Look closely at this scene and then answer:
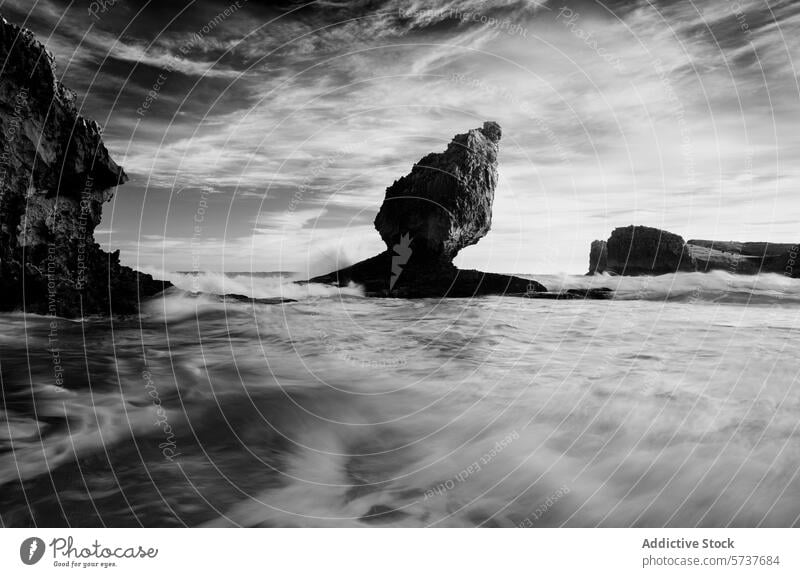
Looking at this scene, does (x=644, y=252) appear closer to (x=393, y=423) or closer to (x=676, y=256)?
(x=676, y=256)

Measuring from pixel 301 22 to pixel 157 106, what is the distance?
3.78 meters

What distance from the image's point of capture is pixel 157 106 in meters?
11.1

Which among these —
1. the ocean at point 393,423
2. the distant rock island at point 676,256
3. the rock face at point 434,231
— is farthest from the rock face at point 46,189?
the distant rock island at point 676,256

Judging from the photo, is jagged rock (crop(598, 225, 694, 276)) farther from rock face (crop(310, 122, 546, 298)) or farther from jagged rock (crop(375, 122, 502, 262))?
jagged rock (crop(375, 122, 502, 262))

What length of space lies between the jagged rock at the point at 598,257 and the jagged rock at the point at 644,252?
0.46m

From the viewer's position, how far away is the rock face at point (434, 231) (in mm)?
20953

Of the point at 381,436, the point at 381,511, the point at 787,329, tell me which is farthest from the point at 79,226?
the point at 787,329

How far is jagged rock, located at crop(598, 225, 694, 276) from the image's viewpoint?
1894 cm

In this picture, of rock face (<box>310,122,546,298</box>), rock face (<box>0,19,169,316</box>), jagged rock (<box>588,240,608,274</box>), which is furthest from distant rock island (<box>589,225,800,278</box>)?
rock face (<box>0,19,169,316</box>)

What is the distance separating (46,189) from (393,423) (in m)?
8.67

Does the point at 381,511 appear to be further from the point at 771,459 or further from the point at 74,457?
the point at 771,459

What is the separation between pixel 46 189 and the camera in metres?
10.2

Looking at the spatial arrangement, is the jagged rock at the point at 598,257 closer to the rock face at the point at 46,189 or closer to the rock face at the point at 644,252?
the rock face at the point at 644,252

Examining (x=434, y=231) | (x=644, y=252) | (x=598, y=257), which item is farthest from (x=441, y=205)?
(x=644, y=252)
